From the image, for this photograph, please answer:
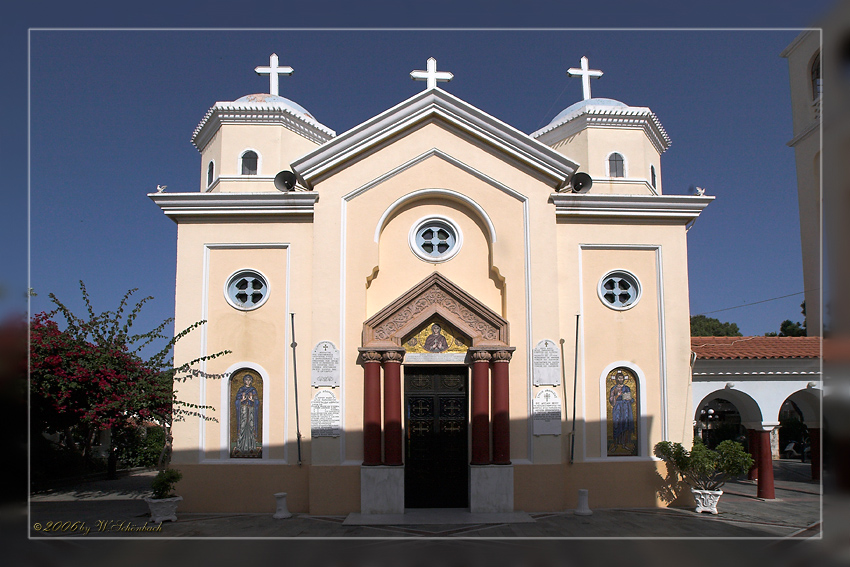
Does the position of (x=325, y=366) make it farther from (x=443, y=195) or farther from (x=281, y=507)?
(x=443, y=195)

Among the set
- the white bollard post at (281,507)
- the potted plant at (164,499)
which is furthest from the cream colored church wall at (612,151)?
the potted plant at (164,499)

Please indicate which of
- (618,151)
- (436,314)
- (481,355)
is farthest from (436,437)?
(618,151)

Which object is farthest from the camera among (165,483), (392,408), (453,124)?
(453,124)

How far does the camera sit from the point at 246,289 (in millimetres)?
15000

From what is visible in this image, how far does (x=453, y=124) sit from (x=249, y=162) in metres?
6.66

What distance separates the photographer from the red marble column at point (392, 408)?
45.1 ft

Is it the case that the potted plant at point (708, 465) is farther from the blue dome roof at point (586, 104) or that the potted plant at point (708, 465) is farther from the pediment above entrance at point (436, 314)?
the blue dome roof at point (586, 104)

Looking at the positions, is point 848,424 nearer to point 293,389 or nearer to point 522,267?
point 522,267

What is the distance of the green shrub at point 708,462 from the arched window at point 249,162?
1268 centimetres

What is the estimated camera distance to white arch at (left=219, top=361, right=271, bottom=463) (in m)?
A: 14.4

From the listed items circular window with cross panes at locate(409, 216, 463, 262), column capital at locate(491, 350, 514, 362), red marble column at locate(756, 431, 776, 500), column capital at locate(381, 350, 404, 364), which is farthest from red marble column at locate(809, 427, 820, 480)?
column capital at locate(381, 350, 404, 364)

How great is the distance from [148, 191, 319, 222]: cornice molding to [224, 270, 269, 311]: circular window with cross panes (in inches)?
54.6

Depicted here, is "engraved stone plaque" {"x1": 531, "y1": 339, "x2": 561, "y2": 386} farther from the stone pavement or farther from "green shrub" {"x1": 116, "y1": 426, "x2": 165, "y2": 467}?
"green shrub" {"x1": 116, "y1": 426, "x2": 165, "y2": 467}

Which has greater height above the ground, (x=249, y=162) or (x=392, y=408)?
(x=249, y=162)
